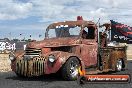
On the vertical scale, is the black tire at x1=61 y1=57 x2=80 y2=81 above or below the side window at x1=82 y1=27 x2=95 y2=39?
below

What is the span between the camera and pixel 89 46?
14.5m

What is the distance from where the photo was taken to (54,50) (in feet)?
44.9

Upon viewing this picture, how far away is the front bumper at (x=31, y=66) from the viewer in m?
12.9

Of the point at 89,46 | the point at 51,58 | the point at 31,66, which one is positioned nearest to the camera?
the point at 51,58

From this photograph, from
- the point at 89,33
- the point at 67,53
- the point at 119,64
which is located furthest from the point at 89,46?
the point at 119,64

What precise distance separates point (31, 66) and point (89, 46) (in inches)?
102

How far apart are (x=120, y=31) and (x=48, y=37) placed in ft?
68.1

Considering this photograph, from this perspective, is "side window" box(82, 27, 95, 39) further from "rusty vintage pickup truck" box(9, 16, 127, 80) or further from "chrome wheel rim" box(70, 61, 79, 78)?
"chrome wheel rim" box(70, 61, 79, 78)

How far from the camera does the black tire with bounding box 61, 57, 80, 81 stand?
42.3 ft

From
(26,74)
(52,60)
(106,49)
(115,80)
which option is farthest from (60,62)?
(115,80)

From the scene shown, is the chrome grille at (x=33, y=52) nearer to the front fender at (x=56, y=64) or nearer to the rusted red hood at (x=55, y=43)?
the rusted red hood at (x=55, y=43)

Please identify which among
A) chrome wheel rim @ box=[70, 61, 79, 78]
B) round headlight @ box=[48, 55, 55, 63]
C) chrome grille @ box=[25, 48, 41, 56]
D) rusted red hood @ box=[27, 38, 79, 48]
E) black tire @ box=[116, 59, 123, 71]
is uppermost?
rusted red hood @ box=[27, 38, 79, 48]

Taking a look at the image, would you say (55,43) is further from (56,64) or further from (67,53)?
(56,64)

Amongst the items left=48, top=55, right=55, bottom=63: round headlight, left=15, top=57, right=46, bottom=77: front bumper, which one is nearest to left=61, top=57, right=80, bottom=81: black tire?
left=48, top=55, right=55, bottom=63: round headlight
